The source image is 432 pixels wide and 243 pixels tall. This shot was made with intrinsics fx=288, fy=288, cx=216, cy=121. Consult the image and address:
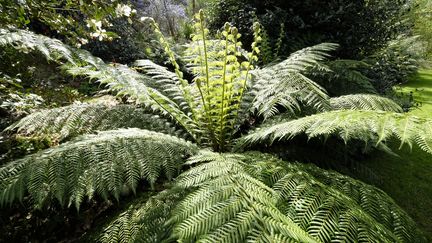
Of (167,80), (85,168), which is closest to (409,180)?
(167,80)

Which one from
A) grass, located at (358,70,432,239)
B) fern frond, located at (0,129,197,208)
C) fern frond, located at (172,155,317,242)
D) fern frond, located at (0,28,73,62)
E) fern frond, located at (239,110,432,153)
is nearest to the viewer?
fern frond, located at (172,155,317,242)

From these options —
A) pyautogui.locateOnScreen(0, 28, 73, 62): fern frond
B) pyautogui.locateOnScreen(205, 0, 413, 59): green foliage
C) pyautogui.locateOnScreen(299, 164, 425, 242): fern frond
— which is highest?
pyautogui.locateOnScreen(205, 0, 413, 59): green foliage

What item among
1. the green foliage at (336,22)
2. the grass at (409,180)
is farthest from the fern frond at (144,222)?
the green foliage at (336,22)

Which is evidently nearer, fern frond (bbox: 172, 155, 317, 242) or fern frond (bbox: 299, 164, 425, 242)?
fern frond (bbox: 172, 155, 317, 242)

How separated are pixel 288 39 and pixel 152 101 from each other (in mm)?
2798

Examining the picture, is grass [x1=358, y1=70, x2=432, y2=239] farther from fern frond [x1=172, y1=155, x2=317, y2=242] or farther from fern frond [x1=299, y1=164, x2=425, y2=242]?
fern frond [x1=172, y1=155, x2=317, y2=242]

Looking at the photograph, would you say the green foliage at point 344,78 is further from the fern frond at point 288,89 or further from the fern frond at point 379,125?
the fern frond at point 379,125

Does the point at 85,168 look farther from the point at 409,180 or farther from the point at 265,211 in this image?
the point at 409,180

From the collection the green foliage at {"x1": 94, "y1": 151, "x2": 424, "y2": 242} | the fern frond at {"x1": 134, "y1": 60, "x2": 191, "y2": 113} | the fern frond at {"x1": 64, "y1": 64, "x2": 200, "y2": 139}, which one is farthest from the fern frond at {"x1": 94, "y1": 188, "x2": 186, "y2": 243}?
the fern frond at {"x1": 134, "y1": 60, "x2": 191, "y2": 113}

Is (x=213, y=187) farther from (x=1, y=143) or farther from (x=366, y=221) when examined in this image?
(x=1, y=143)

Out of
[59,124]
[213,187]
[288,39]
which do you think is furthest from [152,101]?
[288,39]

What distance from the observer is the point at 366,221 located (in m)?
1.18

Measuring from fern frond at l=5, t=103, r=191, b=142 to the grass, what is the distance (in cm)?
201

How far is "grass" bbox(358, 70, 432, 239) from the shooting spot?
2.71 m
